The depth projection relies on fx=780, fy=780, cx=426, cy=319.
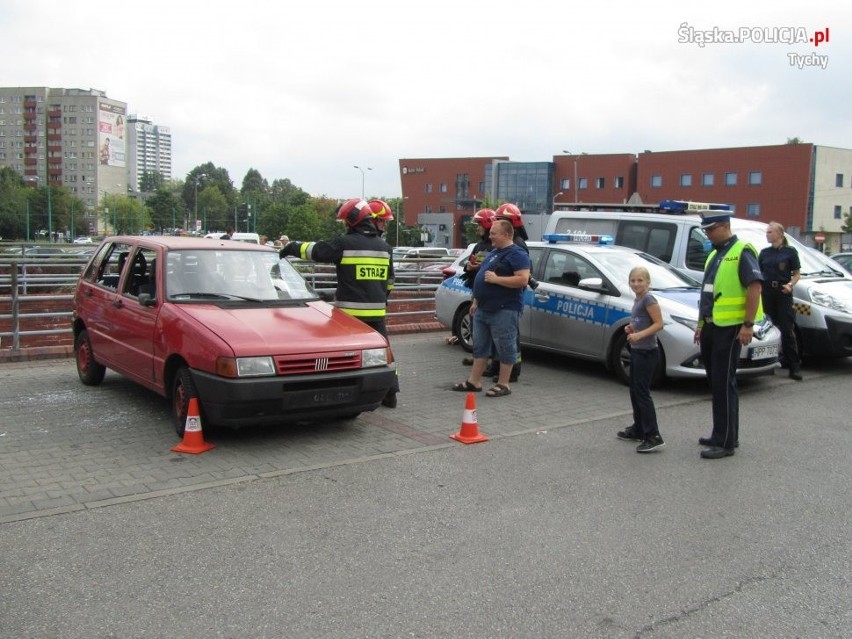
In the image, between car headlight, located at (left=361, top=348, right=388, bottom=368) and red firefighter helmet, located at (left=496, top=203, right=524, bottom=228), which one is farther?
red firefighter helmet, located at (left=496, top=203, right=524, bottom=228)

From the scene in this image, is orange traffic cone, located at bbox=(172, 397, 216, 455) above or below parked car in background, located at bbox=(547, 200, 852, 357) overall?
below

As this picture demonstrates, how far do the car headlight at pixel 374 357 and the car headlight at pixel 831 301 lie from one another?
6674mm

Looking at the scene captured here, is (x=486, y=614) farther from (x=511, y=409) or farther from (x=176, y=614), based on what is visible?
(x=511, y=409)

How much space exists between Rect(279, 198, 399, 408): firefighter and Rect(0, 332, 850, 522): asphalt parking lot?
3.07 feet

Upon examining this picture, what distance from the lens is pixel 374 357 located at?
21.3 ft

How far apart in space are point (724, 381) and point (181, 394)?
432cm

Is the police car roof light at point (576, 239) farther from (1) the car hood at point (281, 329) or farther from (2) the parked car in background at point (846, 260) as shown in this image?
(2) the parked car in background at point (846, 260)

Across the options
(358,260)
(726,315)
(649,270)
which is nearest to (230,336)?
(358,260)

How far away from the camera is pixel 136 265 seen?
24.1 ft

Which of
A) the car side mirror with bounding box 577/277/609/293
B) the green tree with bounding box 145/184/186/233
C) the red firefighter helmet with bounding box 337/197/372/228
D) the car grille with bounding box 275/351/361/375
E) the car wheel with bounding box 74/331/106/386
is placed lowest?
the car wheel with bounding box 74/331/106/386

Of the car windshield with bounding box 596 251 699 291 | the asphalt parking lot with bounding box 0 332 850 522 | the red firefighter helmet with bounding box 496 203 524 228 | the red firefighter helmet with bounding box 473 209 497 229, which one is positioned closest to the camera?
the asphalt parking lot with bounding box 0 332 850 522

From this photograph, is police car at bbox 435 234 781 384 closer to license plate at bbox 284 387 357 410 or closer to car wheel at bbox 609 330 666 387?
car wheel at bbox 609 330 666 387

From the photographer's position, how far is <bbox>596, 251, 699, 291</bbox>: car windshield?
9469 millimetres

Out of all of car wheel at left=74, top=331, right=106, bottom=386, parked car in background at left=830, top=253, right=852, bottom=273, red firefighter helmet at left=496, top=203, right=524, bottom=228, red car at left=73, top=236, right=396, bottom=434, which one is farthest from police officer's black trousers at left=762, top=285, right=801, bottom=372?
parked car in background at left=830, top=253, right=852, bottom=273
